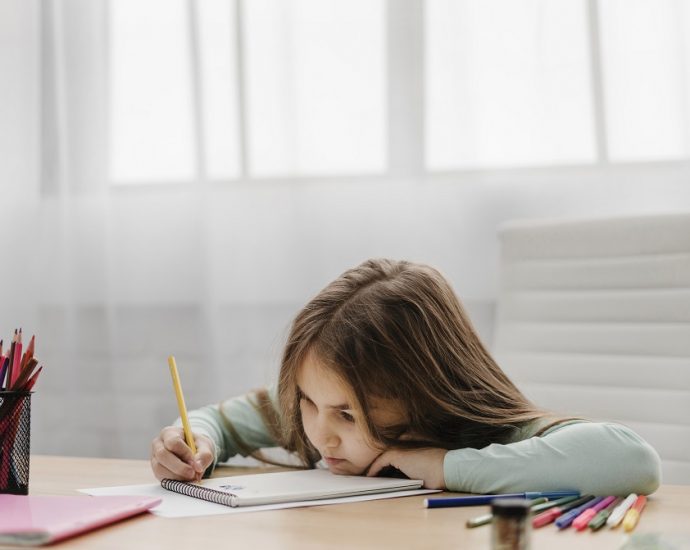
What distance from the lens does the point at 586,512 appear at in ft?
2.87

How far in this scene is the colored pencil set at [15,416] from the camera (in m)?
1.04

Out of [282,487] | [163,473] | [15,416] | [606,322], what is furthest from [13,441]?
[606,322]

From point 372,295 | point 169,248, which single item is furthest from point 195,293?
point 372,295

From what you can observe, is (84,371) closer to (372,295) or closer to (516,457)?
(372,295)

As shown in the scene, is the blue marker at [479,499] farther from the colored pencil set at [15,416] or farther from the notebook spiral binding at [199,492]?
the colored pencil set at [15,416]

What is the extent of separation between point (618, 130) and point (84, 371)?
132 centimetres

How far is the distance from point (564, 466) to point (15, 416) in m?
0.63

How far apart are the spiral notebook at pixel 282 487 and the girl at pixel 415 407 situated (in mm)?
28

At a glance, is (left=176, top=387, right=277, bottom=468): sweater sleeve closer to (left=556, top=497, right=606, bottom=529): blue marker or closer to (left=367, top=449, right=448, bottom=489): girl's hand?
(left=367, top=449, right=448, bottom=489): girl's hand

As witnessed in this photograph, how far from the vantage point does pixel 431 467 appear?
3.49 ft

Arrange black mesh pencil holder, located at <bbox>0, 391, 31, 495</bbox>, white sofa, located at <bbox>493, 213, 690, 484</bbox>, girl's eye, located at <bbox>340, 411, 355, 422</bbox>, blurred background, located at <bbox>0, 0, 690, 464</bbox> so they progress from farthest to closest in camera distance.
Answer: blurred background, located at <bbox>0, 0, 690, 464</bbox> < white sofa, located at <bbox>493, 213, 690, 484</bbox> < girl's eye, located at <bbox>340, 411, 355, 422</bbox> < black mesh pencil holder, located at <bbox>0, 391, 31, 495</bbox>

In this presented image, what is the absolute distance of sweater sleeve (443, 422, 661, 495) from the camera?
1.00 m

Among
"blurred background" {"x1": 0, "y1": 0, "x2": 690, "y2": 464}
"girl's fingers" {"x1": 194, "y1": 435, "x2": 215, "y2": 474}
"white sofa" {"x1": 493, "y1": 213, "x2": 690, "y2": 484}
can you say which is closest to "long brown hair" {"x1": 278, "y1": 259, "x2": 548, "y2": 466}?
"girl's fingers" {"x1": 194, "y1": 435, "x2": 215, "y2": 474}

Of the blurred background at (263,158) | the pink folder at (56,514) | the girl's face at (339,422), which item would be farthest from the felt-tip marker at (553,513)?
the blurred background at (263,158)
